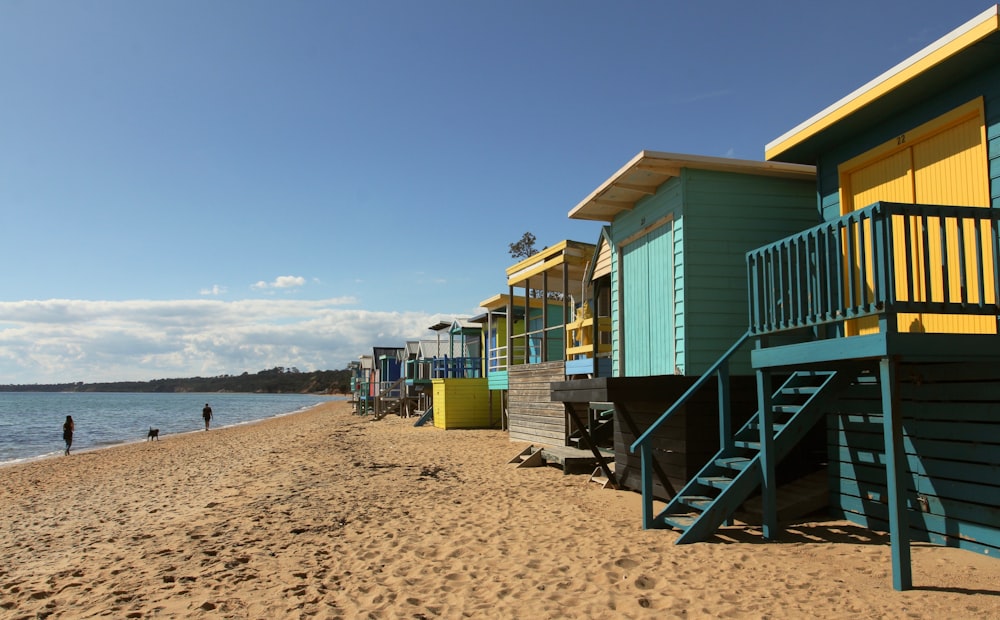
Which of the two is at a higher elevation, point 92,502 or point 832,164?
point 832,164

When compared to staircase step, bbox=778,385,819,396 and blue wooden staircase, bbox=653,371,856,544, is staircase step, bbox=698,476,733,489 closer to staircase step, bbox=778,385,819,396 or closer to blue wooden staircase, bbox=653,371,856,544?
blue wooden staircase, bbox=653,371,856,544

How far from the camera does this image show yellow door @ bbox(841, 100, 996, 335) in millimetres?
6145

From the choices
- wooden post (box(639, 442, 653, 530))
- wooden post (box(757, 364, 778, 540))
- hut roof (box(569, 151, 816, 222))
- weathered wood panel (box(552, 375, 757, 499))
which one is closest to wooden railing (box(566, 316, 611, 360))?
hut roof (box(569, 151, 816, 222))

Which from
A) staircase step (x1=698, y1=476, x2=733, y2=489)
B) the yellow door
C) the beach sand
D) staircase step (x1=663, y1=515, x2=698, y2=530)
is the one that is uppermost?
the yellow door

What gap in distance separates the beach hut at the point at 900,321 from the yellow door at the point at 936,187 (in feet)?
0.05

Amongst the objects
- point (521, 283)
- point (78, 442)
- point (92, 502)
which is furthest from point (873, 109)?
point (78, 442)

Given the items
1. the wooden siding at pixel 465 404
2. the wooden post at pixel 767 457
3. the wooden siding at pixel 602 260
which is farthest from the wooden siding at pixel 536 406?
the wooden post at pixel 767 457

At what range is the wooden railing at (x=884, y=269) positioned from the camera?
504 cm

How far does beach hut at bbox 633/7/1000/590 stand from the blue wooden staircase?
0.02 meters

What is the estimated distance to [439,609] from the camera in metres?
5.25

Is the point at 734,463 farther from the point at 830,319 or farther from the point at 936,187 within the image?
the point at 936,187

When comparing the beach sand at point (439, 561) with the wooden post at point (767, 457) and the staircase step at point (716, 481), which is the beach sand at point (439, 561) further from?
the staircase step at point (716, 481)

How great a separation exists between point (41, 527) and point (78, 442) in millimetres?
29342

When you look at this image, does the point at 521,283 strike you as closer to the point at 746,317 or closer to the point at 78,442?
the point at 746,317
